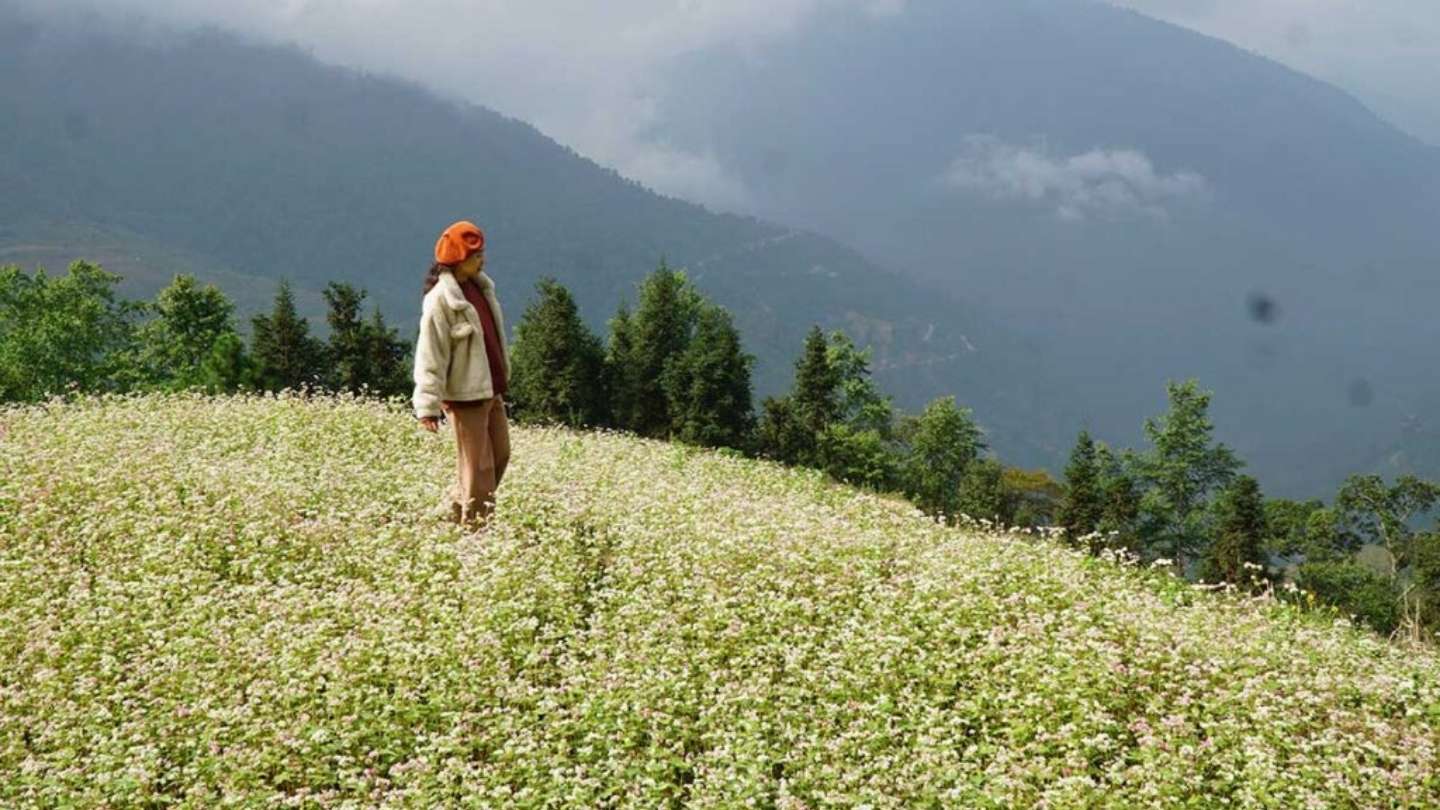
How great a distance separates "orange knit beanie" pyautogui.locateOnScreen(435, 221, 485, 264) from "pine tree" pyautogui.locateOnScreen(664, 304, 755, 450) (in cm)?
3133

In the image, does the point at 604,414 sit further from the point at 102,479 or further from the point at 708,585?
the point at 708,585

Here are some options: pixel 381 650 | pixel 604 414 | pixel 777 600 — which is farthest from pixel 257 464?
pixel 604 414

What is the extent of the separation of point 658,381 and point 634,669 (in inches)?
1545

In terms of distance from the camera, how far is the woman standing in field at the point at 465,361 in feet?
32.9

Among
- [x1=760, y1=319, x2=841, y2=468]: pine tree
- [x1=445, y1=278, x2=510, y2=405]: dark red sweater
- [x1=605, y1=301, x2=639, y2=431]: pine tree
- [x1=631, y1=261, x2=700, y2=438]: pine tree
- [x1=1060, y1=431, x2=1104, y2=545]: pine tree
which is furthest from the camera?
[x1=1060, y1=431, x2=1104, y2=545]: pine tree

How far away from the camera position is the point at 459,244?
10234 mm

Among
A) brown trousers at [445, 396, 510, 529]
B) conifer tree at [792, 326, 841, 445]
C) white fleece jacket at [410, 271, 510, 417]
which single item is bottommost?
brown trousers at [445, 396, 510, 529]

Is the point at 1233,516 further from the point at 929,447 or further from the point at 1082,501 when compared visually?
the point at 929,447

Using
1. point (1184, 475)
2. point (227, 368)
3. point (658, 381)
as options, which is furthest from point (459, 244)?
point (1184, 475)

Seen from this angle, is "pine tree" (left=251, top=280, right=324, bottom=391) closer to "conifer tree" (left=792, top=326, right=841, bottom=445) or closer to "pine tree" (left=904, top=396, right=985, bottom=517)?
"conifer tree" (left=792, top=326, right=841, bottom=445)

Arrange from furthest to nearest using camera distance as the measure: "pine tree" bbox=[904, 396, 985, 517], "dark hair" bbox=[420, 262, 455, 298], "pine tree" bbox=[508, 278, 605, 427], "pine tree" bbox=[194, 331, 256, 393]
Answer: "pine tree" bbox=[904, 396, 985, 517]
"pine tree" bbox=[508, 278, 605, 427]
"pine tree" bbox=[194, 331, 256, 393]
"dark hair" bbox=[420, 262, 455, 298]

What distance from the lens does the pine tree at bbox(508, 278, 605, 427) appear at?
147 feet

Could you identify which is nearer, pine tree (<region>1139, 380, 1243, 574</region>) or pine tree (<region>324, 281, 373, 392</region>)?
pine tree (<region>324, 281, 373, 392</region>)

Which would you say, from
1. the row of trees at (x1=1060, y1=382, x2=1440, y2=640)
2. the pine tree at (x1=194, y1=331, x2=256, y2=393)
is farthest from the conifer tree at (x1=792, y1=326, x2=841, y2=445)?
the pine tree at (x1=194, y1=331, x2=256, y2=393)
